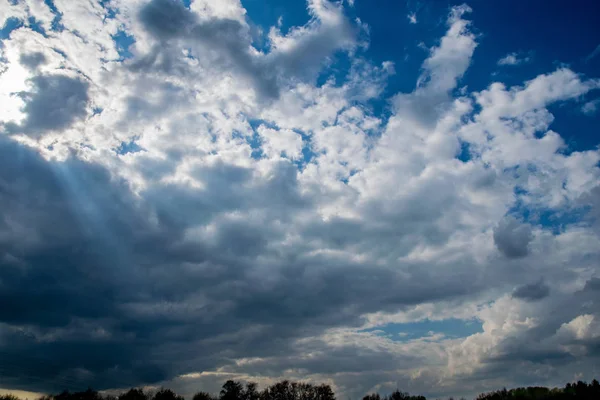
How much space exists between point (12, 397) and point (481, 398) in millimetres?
90095

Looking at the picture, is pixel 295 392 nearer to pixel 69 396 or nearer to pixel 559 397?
pixel 69 396

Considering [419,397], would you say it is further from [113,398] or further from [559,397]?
[113,398]

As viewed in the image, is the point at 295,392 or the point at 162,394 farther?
the point at 295,392

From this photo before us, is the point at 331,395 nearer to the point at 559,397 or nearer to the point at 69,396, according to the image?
the point at 69,396

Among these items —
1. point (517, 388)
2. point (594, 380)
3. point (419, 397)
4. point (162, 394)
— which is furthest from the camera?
point (162, 394)

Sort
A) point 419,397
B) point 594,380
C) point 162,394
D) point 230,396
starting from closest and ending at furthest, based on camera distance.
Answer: point 594,380, point 419,397, point 162,394, point 230,396

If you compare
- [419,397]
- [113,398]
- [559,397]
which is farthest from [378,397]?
[559,397]

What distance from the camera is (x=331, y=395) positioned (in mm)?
161000

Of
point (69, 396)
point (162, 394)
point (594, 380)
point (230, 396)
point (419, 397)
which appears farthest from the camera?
point (230, 396)

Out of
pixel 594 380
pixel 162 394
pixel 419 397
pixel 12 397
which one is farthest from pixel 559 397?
pixel 162 394

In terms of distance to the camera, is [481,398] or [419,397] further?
[419,397]

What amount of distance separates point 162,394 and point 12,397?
60.2m

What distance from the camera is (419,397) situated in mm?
86750

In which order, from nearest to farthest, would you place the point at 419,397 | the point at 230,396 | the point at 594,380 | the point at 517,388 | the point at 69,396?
the point at 594,380 < the point at 517,388 < the point at 419,397 < the point at 69,396 < the point at 230,396
